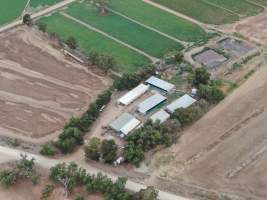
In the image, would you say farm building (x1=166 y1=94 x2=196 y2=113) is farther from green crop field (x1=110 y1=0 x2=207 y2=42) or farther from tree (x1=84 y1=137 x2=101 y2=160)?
green crop field (x1=110 y1=0 x2=207 y2=42)

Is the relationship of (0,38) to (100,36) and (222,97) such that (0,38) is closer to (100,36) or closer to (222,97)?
(100,36)

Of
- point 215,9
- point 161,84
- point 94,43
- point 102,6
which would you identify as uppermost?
point 215,9

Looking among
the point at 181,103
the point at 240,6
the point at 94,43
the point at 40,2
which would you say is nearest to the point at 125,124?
the point at 181,103

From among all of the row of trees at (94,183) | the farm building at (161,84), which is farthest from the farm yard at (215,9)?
the row of trees at (94,183)

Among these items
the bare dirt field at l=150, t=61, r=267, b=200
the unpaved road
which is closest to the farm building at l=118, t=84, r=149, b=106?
the bare dirt field at l=150, t=61, r=267, b=200

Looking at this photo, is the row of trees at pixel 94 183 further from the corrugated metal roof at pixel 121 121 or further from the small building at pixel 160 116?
the small building at pixel 160 116

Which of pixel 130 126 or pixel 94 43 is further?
pixel 94 43

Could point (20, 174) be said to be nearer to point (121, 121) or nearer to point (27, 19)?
point (121, 121)
